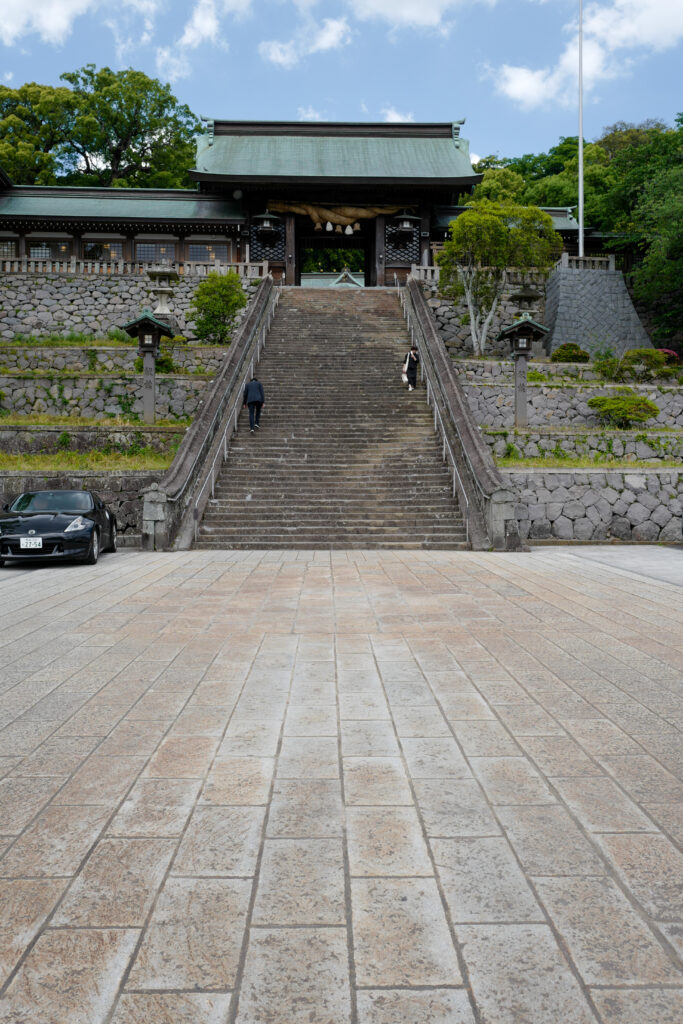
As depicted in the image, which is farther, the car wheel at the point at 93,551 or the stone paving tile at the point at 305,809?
the car wheel at the point at 93,551

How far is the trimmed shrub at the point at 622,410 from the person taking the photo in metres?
21.2

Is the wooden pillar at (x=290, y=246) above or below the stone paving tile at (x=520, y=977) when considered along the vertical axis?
above

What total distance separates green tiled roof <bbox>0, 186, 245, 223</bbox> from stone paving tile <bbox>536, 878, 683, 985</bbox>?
112ft

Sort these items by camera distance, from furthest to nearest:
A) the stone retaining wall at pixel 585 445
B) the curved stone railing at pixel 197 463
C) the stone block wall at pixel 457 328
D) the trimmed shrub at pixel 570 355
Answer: the stone block wall at pixel 457 328, the trimmed shrub at pixel 570 355, the stone retaining wall at pixel 585 445, the curved stone railing at pixel 197 463

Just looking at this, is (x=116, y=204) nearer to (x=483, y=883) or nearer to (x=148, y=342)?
(x=148, y=342)

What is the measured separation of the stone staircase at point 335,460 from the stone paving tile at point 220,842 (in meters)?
10.6

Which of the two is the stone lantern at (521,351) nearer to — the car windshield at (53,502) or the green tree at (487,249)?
the green tree at (487,249)

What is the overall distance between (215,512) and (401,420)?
20.1ft

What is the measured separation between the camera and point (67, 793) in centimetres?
340

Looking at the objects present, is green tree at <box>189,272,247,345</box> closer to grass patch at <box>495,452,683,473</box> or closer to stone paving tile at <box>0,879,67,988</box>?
grass patch at <box>495,452,683,473</box>

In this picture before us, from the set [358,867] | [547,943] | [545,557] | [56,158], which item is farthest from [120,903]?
[56,158]

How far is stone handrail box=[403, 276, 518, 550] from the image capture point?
13812 mm

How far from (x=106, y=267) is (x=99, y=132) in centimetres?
2009

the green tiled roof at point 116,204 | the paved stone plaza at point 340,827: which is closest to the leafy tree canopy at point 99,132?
the green tiled roof at point 116,204
